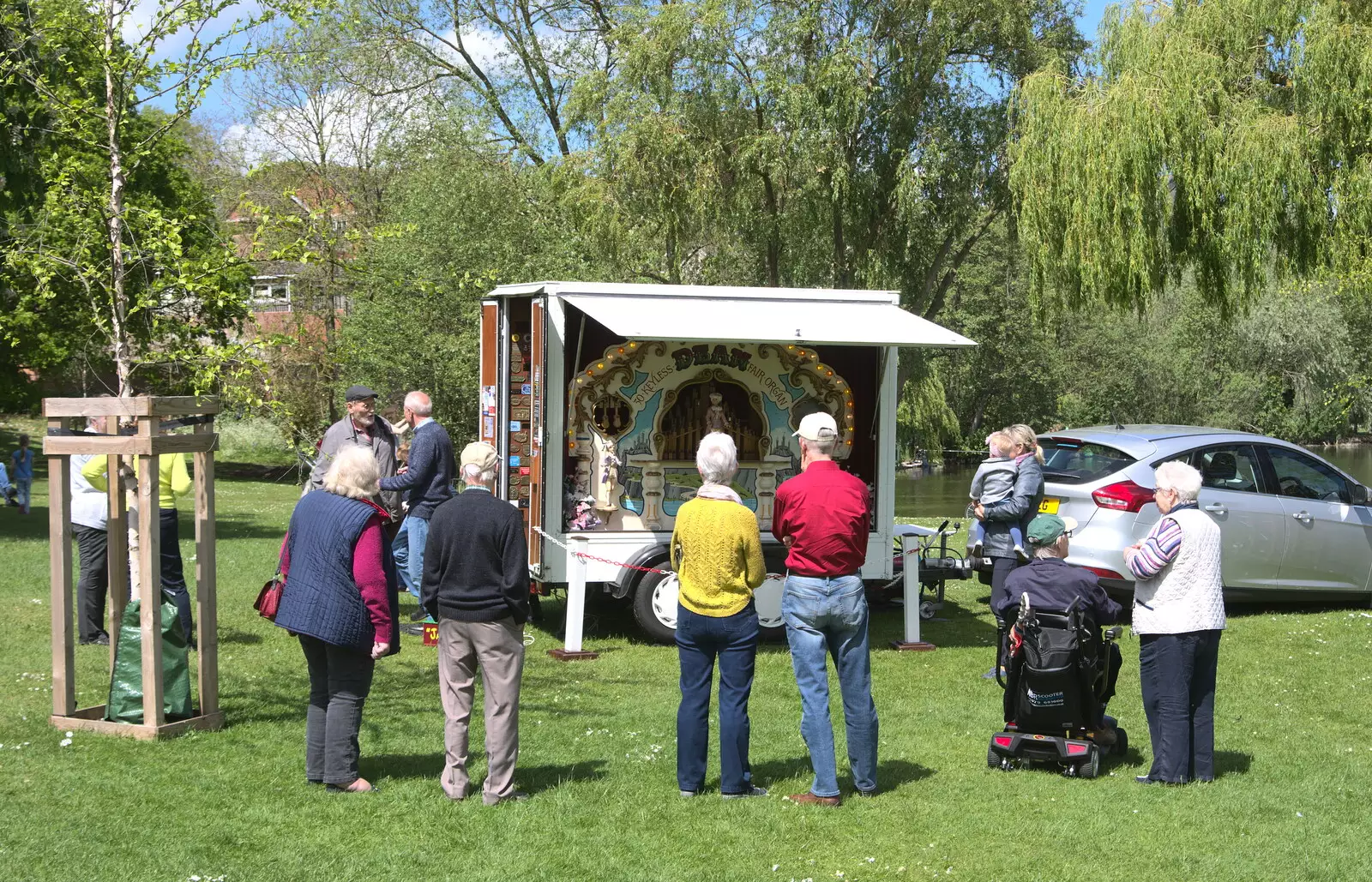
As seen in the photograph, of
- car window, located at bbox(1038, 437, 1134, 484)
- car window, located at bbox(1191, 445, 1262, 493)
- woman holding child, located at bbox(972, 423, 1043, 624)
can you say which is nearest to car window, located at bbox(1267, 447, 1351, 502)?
car window, located at bbox(1191, 445, 1262, 493)

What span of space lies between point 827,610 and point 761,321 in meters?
4.08

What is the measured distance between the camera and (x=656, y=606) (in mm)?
9906

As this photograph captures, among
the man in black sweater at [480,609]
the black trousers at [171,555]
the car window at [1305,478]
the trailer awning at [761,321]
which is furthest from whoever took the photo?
the car window at [1305,478]

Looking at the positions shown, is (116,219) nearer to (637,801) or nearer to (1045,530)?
(637,801)

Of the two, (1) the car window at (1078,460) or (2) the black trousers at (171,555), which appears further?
(1) the car window at (1078,460)

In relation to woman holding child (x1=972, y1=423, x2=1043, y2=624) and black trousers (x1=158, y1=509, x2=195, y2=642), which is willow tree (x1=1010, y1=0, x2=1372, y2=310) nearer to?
woman holding child (x1=972, y1=423, x2=1043, y2=624)

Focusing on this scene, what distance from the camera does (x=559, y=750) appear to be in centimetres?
674

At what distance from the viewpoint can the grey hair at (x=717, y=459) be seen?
579 centimetres

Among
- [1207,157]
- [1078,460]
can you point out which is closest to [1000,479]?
[1078,460]

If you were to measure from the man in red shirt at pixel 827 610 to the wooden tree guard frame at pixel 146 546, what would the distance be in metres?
2.93

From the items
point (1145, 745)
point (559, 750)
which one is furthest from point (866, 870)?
point (1145, 745)

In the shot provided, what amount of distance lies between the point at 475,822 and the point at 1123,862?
2568 millimetres

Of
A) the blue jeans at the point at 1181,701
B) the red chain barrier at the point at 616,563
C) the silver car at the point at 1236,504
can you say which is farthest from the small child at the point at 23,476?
the blue jeans at the point at 1181,701

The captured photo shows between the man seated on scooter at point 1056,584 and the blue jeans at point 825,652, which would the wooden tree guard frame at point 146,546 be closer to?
the blue jeans at point 825,652
